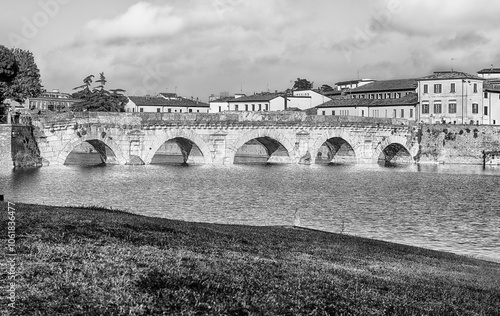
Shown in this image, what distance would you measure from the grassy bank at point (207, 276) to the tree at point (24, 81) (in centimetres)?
6684

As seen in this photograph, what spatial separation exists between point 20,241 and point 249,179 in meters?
43.4

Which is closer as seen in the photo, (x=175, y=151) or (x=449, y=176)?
(x=449, y=176)

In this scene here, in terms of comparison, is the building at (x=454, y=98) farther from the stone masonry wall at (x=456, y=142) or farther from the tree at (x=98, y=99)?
the tree at (x=98, y=99)

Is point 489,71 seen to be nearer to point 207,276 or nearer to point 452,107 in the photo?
point 452,107

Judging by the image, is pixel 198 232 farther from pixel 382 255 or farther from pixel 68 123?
pixel 68 123

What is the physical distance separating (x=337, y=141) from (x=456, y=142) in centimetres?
1417

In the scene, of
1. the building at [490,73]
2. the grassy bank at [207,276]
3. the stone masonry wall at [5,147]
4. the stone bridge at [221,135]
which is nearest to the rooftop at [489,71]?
the building at [490,73]

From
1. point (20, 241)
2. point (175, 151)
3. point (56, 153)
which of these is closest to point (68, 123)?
point (56, 153)

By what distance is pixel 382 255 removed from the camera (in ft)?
64.7

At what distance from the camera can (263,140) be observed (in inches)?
3162

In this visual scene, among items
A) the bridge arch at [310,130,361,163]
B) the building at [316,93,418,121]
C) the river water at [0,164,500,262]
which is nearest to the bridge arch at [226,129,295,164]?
the bridge arch at [310,130,361,163]

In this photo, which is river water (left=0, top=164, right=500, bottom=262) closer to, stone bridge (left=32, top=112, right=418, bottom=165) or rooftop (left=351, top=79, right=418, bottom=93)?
stone bridge (left=32, top=112, right=418, bottom=165)

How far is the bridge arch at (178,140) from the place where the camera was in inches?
2741

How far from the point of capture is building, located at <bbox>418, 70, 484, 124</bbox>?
9431 centimetres
